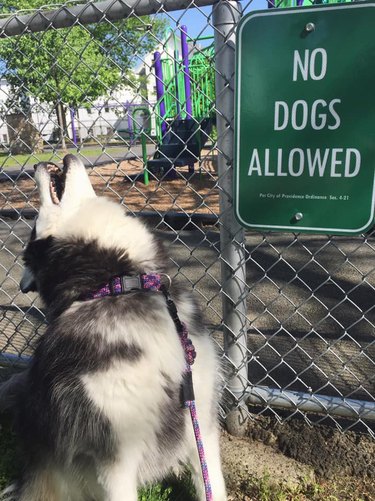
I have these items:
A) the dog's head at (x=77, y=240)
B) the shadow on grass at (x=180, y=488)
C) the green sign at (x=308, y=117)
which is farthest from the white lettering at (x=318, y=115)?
the shadow on grass at (x=180, y=488)

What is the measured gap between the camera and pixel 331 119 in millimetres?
1355

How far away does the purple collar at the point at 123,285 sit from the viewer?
146cm

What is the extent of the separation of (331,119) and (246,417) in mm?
1455

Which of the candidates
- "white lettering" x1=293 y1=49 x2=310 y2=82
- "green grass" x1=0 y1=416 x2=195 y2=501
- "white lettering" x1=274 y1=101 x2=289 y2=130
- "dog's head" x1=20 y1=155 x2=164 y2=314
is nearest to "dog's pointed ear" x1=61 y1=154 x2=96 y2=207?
"dog's head" x1=20 y1=155 x2=164 y2=314

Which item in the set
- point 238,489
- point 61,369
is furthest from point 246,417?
point 61,369

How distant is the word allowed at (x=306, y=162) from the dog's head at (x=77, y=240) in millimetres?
511

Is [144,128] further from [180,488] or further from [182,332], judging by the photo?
[180,488]

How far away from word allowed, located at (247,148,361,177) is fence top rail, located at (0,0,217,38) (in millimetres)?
610

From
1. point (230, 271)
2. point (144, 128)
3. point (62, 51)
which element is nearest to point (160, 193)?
point (62, 51)

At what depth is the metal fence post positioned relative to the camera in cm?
152

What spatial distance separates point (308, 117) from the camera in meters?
1.38

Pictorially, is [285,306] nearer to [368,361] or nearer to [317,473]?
[368,361]

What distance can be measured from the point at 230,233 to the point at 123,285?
0.54 metres

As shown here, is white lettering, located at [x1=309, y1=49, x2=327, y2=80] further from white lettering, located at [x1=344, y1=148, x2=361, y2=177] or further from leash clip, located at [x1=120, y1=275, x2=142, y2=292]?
leash clip, located at [x1=120, y1=275, x2=142, y2=292]
